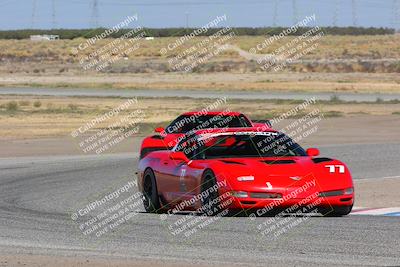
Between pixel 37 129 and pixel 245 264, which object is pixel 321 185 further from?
pixel 37 129

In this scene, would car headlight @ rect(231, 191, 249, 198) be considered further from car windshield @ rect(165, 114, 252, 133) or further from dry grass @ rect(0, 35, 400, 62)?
dry grass @ rect(0, 35, 400, 62)

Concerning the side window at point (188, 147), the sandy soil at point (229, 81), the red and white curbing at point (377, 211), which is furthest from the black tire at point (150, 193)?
the sandy soil at point (229, 81)

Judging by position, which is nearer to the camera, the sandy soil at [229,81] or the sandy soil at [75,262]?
the sandy soil at [75,262]

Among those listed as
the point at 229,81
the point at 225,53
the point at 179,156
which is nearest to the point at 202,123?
Result: the point at 179,156

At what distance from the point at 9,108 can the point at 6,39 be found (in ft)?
424

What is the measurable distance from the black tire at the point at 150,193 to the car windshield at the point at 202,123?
20.0ft

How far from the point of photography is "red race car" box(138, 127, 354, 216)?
13.6 m

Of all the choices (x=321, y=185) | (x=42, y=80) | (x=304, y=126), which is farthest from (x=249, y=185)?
(x=42, y=80)

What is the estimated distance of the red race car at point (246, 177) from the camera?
13586 millimetres

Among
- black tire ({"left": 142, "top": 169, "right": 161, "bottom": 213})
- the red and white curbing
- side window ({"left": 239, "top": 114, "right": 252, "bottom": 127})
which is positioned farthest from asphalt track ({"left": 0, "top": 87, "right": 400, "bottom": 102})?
black tire ({"left": 142, "top": 169, "right": 161, "bottom": 213})

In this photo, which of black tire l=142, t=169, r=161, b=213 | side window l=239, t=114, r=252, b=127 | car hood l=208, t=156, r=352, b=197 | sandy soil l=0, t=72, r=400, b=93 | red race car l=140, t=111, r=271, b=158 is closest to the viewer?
car hood l=208, t=156, r=352, b=197

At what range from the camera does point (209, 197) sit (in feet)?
45.0

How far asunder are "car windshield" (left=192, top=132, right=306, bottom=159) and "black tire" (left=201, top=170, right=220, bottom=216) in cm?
70

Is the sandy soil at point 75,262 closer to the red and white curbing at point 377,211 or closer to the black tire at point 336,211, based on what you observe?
the black tire at point 336,211
